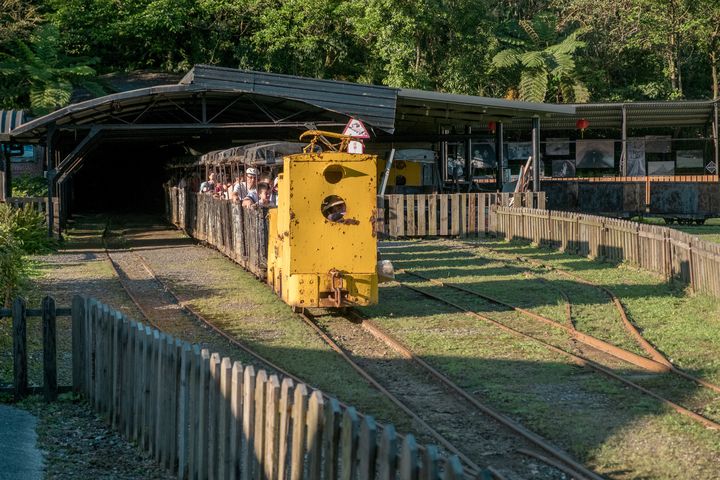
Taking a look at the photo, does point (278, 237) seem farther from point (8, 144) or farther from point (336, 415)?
point (8, 144)

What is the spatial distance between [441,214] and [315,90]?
4.95 meters

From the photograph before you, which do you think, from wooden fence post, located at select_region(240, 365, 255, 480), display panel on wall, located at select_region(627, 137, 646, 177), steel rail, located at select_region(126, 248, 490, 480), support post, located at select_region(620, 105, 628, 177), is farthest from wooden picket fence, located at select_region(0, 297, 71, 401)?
display panel on wall, located at select_region(627, 137, 646, 177)

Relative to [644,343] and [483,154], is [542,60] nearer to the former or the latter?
[483,154]

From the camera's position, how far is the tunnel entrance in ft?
155

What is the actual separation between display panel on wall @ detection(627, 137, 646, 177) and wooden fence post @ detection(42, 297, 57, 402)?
34933 millimetres

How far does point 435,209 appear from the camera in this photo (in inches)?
1124

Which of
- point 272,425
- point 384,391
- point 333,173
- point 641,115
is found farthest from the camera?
point 641,115

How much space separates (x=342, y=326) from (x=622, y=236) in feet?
27.4

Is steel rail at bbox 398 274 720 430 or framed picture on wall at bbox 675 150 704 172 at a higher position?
framed picture on wall at bbox 675 150 704 172

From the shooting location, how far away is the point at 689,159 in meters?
42.1

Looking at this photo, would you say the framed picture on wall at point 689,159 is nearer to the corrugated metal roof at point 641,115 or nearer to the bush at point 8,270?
the corrugated metal roof at point 641,115

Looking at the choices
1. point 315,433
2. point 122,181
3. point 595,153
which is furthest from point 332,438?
point 122,181

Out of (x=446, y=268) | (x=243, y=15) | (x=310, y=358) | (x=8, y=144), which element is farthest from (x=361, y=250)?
(x=243, y=15)

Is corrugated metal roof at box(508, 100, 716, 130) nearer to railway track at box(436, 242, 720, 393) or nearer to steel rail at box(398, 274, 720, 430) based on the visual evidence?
railway track at box(436, 242, 720, 393)
